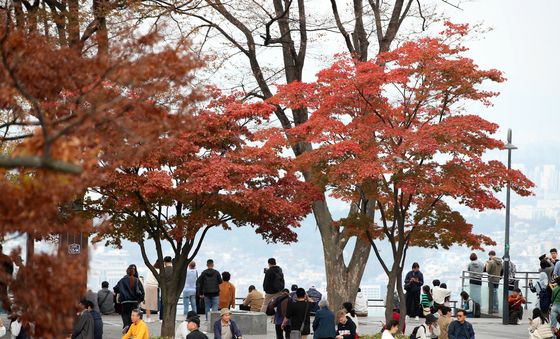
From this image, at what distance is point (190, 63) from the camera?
11.4 meters

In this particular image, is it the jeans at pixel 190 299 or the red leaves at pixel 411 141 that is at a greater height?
the red leaves at pixel 411 141

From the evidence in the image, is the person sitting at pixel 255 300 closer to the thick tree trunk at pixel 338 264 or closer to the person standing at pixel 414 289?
the thick tree trunk at pixel 338 264

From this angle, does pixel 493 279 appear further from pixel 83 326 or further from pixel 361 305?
pixel 83 326

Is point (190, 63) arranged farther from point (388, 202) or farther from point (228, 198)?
point (388, 202)

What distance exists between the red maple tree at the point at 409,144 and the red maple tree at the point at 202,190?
1295 mm

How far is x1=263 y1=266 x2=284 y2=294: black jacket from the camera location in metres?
29.2

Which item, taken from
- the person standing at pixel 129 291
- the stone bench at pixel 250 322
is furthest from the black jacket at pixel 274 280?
the person standing at pixel 129 291

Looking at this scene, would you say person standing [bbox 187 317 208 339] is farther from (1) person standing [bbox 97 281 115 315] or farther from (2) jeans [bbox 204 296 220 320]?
(1) person standing [bbox 97 281 115 315]

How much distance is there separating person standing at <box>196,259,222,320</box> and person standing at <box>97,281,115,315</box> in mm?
3133

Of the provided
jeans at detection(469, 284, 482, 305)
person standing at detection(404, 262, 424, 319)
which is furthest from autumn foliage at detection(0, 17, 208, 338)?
jeans at detection(469, 284, 482, 305)

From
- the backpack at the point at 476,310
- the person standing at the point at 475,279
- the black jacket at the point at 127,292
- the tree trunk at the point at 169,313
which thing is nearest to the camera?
the tree trunk at the point at 169,313

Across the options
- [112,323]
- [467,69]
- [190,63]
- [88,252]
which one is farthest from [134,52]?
[112,323]

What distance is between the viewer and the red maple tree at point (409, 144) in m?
25.7

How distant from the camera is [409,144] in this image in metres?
25.5
